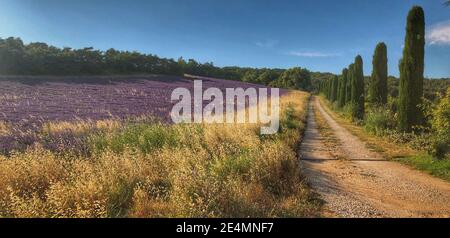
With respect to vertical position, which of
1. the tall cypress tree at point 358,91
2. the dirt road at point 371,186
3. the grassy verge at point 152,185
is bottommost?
the dirt road at point 371,186

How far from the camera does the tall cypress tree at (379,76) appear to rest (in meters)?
28.2

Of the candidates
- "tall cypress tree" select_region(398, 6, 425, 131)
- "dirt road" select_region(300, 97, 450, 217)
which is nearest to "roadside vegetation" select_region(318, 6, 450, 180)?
"tall cypress tree" select_region(398, 6, 425, 131)

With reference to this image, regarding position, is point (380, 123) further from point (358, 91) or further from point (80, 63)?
point (80, 63)

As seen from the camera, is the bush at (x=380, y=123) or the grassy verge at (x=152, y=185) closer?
the grassy verge at (x=152, y=185)

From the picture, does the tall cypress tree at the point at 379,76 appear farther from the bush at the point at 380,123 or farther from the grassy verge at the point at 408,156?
the grassy verge at the point at 408,156

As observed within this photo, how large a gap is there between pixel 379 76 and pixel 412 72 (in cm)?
908

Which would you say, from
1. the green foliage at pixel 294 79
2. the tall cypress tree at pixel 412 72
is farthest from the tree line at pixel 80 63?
the tall cypress tree at pixel 412 72

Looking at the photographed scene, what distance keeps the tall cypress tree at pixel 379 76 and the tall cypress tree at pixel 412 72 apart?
811 cm

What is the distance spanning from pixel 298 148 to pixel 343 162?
102 inches

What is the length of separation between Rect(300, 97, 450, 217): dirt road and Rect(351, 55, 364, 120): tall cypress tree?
53.6ft

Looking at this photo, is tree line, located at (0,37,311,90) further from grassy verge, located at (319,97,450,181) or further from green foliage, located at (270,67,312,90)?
grassy verge, located at (319,97,450,181)

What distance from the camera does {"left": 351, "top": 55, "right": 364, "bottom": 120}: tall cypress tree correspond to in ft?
98.9

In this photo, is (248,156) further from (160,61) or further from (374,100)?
(160,61)
